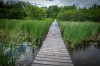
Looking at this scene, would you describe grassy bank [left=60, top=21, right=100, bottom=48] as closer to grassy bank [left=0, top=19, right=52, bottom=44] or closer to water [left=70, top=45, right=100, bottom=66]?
water [left=70, top=45, right=100, bottom=66]

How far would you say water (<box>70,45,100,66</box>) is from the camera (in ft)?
8.32

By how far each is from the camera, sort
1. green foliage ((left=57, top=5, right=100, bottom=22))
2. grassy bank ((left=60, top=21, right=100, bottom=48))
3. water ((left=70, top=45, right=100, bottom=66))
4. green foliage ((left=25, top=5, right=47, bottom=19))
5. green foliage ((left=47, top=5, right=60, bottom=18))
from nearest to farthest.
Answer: water ((left=70, top=45, right=100, bottom=66)), green foliage ((left=25, top=5, right=47, bottom=19)), green foliage ((left=57, top=5, right=100, bottom=22)), green foliage ((left=47, top=5, right=60, bottom=18)), grassy bank ((left=60, top=21, right=100, bottom=48))

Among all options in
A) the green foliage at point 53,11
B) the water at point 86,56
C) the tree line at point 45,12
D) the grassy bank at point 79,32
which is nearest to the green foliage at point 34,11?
the tree line at point 45,12

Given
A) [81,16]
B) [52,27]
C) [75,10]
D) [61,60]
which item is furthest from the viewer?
[52,27]

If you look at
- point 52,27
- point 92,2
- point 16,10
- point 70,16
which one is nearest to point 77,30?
point 70,16

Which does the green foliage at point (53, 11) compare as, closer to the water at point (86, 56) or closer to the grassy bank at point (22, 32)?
the grassy bank at point (22, 32)

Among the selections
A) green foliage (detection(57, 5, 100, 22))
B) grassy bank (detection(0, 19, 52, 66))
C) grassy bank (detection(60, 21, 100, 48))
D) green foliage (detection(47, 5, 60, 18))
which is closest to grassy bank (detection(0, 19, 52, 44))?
grassy bank (detection(0, 19, 52, 66))

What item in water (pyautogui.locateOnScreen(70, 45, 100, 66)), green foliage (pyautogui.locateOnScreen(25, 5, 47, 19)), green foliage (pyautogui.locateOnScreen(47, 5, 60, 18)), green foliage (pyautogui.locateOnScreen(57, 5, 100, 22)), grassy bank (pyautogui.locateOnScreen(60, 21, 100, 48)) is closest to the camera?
water (pyautogui.locateOnScreen(70, 45, 100, 66))

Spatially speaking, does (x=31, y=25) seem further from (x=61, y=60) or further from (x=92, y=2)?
(x=92, y=2)

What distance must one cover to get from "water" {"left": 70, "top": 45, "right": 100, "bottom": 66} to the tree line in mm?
836

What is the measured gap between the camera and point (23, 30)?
3.44 m

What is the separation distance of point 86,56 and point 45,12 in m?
1.54

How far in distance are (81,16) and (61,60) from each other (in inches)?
54.3

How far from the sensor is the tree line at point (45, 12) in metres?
2.56
